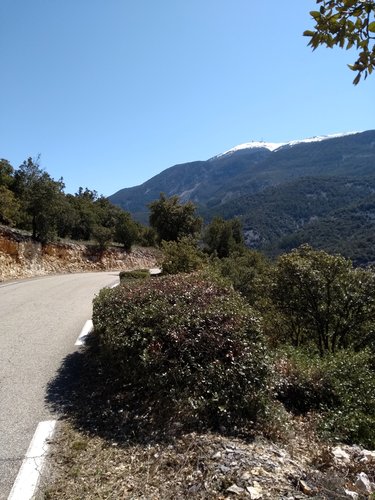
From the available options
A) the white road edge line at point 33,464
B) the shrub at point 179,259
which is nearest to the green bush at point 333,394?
the white road edge line at point 33,464

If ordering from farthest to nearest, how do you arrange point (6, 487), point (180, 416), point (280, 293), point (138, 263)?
1. point (138, 263)
2. point (280, 293)
3. point (180, 416)
4. point (6, 487)

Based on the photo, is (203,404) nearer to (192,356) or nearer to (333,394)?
(192,356)

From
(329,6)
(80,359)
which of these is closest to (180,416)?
(80,359)

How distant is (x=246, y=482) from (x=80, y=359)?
469 centimetres

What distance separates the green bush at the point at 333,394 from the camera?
5.28 meters

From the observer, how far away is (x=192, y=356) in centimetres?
481

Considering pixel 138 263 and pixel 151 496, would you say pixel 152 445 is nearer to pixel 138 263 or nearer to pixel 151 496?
pixel 151 496

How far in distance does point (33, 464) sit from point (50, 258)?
26.1 m

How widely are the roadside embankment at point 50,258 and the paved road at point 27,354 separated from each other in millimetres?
8883

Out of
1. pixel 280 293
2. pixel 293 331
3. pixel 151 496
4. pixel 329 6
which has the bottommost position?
pixel 293 331

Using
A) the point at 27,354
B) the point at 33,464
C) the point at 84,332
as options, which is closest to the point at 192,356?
the point at 33,464

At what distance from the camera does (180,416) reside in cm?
441

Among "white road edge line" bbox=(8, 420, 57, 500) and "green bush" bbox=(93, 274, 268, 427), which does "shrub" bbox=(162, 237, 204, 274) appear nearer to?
"green bush" bbox=(93, 274, 268, 427)

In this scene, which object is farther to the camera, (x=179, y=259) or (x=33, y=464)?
(x=179, y=259)
